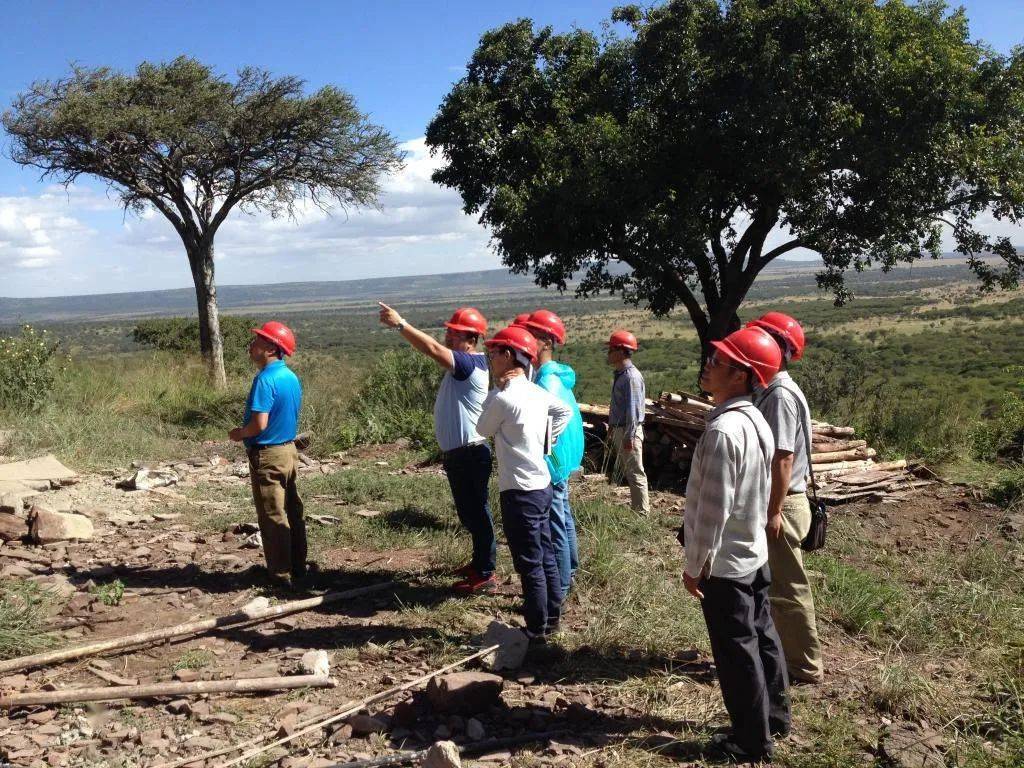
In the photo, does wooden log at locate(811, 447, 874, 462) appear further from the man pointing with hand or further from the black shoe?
the black shoe

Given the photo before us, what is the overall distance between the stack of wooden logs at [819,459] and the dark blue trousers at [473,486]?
357 cm

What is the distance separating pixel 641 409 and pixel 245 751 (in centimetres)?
442

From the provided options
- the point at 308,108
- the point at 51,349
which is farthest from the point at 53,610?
the point at 308,108

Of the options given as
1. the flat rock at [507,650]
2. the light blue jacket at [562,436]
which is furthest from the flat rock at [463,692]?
the light blue jacket at [562,436]

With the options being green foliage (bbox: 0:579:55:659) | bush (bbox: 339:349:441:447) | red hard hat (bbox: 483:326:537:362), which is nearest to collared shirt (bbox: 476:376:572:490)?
red hard hat (bbox: 483:326:537:362)

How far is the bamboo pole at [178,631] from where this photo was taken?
14.0 feet

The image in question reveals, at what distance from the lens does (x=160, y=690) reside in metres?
3.97

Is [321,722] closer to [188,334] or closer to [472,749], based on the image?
[472,749]

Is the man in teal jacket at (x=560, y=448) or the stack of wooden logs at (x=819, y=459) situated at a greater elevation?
the man in teal jacket at (x=560, y=448)

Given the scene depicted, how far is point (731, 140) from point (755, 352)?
11.5 metres

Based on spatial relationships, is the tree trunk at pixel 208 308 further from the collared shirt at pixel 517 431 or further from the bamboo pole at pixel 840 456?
the collared shirt at pixel 517 431

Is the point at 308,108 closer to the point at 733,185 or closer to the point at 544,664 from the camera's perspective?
the point at 733,185

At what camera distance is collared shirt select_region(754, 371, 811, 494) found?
3.90 m

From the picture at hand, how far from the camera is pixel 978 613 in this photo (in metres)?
5.13
